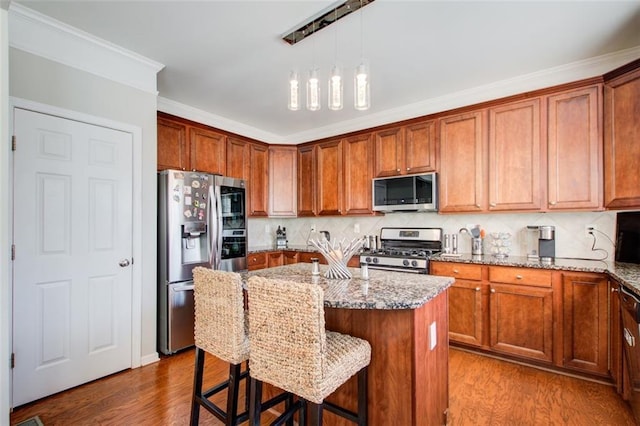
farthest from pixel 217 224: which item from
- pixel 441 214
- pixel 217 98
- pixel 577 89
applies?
pixel 577 89

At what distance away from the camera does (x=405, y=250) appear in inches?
146

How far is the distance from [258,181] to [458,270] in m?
2.88

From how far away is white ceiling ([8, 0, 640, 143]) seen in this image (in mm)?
2160

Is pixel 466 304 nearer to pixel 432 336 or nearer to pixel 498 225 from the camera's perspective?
pixel 498 225

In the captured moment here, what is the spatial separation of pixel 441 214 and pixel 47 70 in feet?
12.6

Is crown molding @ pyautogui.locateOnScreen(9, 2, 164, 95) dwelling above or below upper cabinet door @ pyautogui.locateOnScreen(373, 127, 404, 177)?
above

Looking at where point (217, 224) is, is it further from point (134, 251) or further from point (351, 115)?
point (351, 115)

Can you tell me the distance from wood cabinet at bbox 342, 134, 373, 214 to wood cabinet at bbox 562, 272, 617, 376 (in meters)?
2.16

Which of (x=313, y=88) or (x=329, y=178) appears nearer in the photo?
(x=313, y=88)

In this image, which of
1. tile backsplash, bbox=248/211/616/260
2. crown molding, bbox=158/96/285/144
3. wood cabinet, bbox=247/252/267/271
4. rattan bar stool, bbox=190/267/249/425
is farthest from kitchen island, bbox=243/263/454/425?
crown molding, bbox=158/96/285/144

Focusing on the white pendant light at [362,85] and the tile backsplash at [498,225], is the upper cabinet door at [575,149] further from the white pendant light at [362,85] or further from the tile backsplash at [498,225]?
the white pendant light at [362,85]

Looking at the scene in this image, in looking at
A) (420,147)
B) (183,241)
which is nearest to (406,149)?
(420,147)

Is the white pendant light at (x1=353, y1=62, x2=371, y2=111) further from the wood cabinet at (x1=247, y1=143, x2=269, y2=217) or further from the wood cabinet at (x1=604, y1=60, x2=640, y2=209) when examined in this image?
the wood cabinet at (x1=247, y1=143, x2=269, y2=217)

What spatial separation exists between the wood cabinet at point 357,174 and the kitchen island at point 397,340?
2309 millimetres
